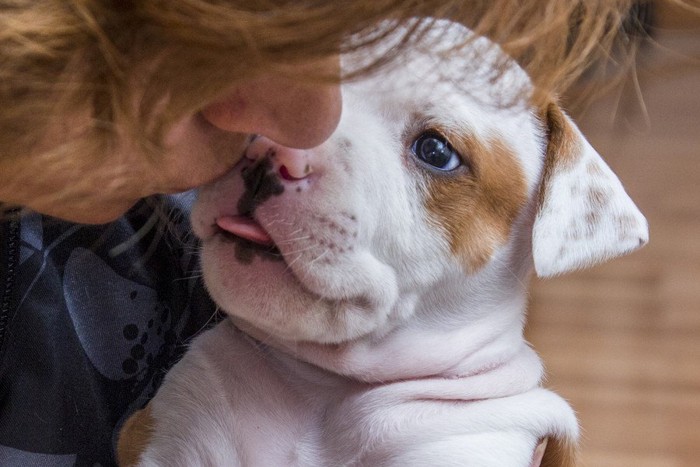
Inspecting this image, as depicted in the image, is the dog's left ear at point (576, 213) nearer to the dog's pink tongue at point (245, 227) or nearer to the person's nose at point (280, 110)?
the dog's pink tongue at point (245, 227)

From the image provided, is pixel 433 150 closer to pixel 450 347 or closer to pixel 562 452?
pixel 450 347

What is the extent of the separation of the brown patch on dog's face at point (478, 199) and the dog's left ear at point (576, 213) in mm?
50

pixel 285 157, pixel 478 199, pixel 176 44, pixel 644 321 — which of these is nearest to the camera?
pixel 176 44

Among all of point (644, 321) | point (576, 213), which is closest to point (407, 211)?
point (576, 213)

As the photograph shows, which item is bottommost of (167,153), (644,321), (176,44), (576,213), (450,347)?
(644,321)

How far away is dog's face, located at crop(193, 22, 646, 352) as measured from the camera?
1068mm

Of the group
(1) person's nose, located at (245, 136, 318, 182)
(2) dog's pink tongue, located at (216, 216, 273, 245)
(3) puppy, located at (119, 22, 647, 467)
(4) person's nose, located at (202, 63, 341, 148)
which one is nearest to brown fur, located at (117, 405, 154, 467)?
(3) puppy, located at (119, 22, 647, 467)

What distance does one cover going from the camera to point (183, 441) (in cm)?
125

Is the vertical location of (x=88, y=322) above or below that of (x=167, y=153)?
below

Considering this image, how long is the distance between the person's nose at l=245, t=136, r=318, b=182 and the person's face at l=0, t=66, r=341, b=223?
142 millimetres

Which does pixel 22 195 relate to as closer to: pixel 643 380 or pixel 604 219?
pixel 604 219

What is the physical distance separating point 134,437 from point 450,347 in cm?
49

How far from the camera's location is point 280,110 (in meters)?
0.80

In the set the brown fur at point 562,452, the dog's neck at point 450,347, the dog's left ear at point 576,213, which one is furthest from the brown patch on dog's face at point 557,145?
the brown fur at point 562,452
